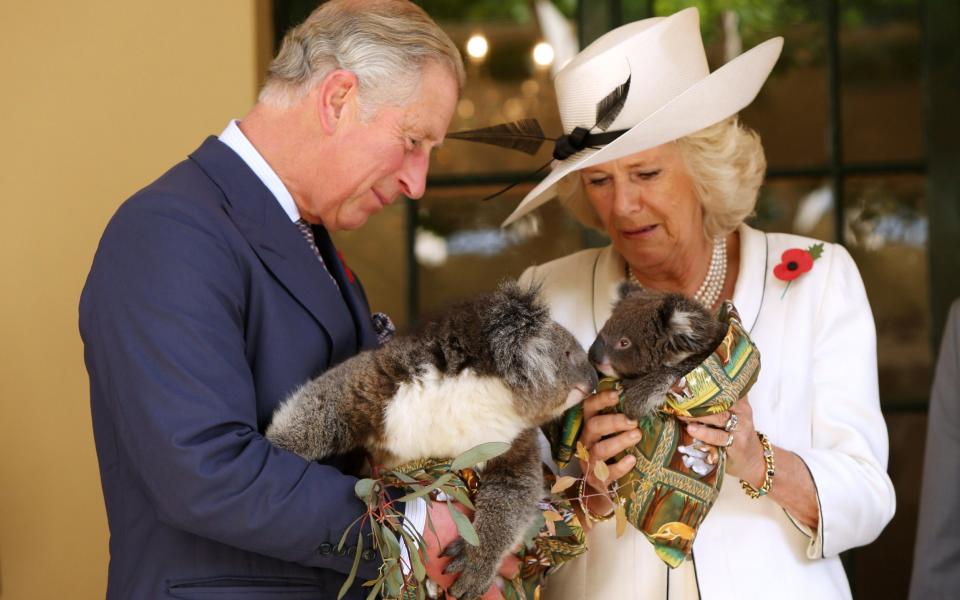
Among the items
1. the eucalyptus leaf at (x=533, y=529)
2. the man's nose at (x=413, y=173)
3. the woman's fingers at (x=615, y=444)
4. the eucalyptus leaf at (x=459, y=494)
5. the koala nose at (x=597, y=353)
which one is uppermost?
the man's nose at (x=413, y=173)

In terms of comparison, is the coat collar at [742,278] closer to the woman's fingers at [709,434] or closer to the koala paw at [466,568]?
the woman's fingers at [709,434]

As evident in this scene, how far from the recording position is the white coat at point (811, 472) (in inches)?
94.3

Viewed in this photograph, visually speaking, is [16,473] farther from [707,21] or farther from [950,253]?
[950,253]

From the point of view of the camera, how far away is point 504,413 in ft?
6.72

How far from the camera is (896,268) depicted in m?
3.92

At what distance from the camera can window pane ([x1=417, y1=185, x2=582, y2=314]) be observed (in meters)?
4.04

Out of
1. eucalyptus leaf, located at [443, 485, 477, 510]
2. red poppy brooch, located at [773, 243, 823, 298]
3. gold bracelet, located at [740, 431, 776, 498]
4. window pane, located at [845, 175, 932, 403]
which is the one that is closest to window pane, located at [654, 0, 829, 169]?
window pane, located at [845, 175, 932, 403]

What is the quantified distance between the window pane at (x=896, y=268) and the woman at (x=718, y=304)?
4.09 feet

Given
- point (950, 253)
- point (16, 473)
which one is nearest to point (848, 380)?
point (950, 253)

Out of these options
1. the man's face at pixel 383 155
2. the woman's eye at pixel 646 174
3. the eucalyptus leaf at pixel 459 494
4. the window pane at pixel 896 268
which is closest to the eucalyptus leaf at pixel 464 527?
the eucalyptus leaf at pixel 459 494

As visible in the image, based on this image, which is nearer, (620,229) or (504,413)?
(504,413)

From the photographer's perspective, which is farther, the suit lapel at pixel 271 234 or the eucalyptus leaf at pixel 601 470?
the eucalyptus leaf at pixel 601 470

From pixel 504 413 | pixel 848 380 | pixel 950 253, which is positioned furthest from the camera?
pixel 950 253

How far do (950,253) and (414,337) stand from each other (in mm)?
2564
